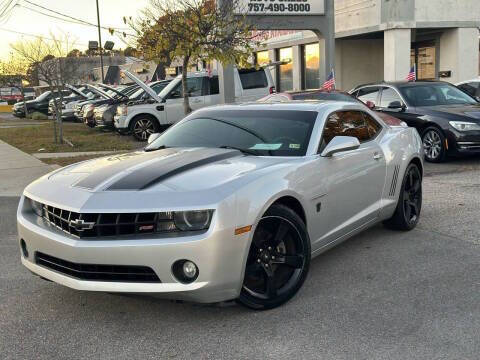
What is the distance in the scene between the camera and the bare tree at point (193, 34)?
40.4ft

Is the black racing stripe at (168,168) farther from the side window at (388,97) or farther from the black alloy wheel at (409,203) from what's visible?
the side window at (388,97)

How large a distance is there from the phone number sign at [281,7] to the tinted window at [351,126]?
10924 mm

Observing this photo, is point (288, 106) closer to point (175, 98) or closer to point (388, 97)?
point (388, 97)

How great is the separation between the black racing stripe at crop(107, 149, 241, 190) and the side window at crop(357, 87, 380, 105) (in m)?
8.29

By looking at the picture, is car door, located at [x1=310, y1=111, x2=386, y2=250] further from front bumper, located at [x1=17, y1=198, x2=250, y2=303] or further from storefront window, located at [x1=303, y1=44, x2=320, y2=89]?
storefront window, located at [x1=303, y1=44, x2=320, y2=89]

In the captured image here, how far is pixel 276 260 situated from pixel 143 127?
12.2 m

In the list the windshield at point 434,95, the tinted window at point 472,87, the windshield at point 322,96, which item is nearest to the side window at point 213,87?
the windshield at point 322,96

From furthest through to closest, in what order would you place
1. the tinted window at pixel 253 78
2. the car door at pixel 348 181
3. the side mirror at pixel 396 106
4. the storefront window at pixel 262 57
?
the storefront window at pixel 262 57, the tinted window at pixel 253 78, the side mirror at pixel 396 106, the car door at pixel 348 181

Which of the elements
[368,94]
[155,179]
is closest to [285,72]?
[368,94]

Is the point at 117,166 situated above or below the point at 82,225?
above

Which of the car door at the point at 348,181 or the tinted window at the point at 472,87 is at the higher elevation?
the tinted window at the point at 472,87

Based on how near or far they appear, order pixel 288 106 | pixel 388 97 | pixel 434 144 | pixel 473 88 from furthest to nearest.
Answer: pixel 473 88
pixel 388 97
pixel 434 144
pixel 288 106

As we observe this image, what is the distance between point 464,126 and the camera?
32.5 feet

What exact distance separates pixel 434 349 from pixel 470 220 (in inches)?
131
